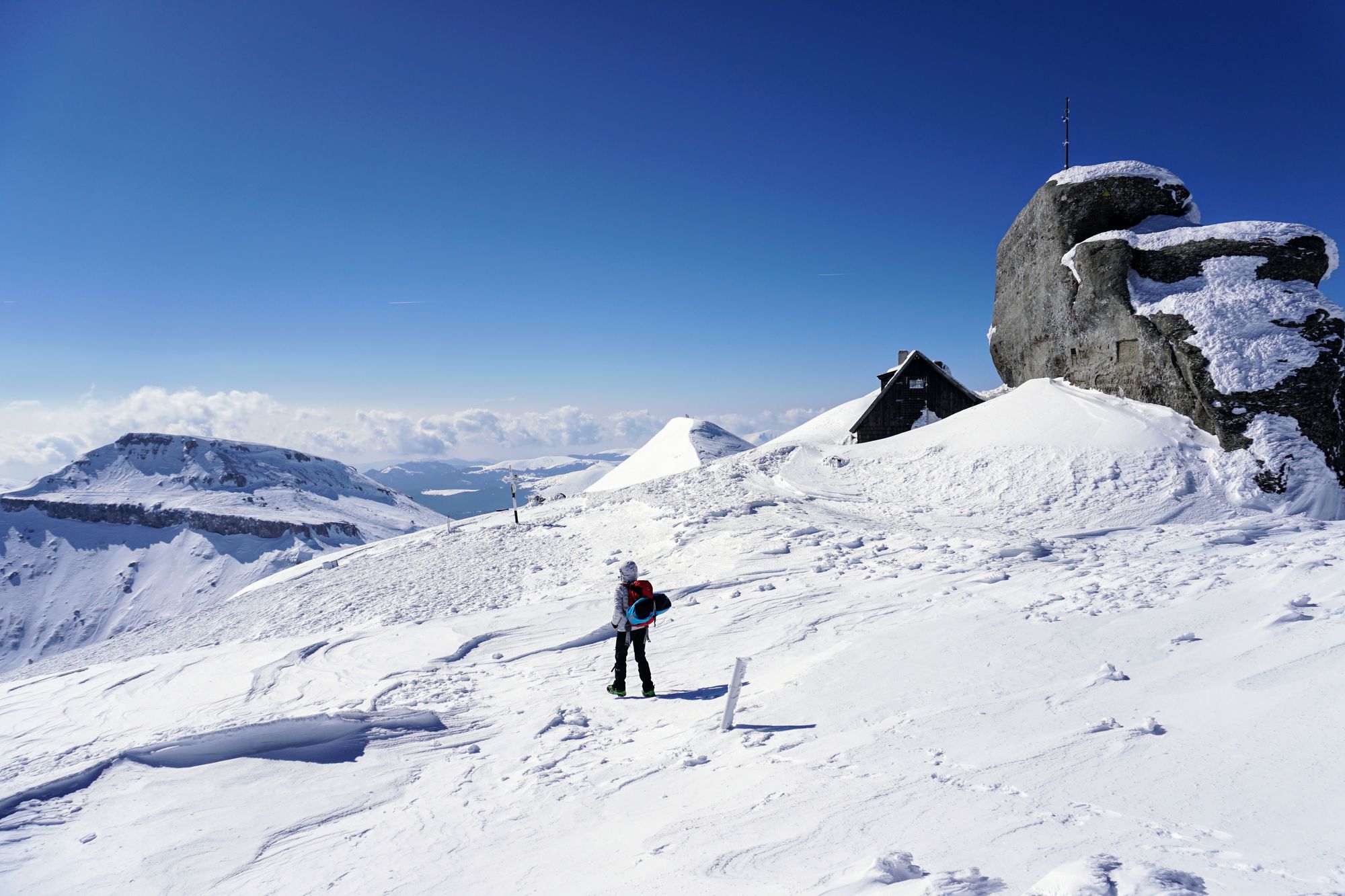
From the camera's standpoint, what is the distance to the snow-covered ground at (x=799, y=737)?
14.0 feet

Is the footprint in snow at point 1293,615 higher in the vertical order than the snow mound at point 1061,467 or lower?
lower

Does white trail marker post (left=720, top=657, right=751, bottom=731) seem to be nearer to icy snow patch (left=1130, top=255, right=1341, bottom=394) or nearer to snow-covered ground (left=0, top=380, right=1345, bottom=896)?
snow-covered ground (left=0, top=380, right=1345, bottom=896)

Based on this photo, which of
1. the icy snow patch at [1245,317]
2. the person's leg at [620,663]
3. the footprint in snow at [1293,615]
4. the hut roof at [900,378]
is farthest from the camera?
the hut roof at [900,378]

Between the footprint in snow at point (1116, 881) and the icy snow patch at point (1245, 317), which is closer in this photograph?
the footprint in snow at point (1116, 881)

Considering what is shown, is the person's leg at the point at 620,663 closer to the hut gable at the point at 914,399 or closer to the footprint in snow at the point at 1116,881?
the footprint in snow at the point at 1116,881

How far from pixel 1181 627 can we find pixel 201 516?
661 feet

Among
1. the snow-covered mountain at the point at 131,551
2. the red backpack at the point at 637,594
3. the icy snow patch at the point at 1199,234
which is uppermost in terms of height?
the icy snow patch at the point at 1199,234

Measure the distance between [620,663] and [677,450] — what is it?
60867 mm

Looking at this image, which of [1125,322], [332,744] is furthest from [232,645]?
[1125,322]

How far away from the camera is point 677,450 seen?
69125mm

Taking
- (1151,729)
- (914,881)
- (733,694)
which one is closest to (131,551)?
(733,694)

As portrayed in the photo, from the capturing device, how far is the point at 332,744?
734cm

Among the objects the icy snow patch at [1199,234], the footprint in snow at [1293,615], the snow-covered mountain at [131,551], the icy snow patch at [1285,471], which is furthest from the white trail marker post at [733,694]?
the snow-covered mountain at [131,551]

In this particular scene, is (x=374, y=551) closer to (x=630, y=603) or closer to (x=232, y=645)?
(x=232, y=645)
